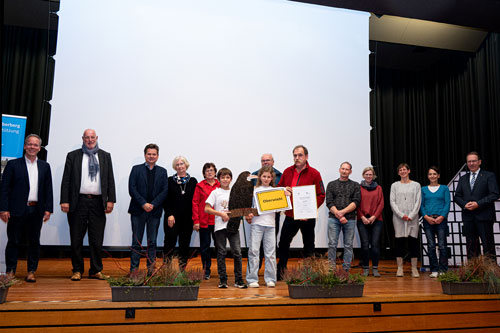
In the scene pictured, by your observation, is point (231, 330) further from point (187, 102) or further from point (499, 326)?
point (187, 102)

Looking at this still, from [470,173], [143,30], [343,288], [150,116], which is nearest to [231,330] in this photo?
[343,288]

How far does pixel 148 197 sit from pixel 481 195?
3583 millimetres

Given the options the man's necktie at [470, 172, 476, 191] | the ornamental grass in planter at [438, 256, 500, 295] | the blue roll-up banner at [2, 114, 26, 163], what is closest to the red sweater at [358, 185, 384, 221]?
the man's necktie at [470, 172, 476, 191]

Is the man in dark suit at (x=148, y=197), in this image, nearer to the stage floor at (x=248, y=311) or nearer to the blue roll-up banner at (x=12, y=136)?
the stage floor at (x=248, y=311)

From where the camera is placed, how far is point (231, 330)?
2.77m

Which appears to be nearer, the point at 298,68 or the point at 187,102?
the point at 187,102

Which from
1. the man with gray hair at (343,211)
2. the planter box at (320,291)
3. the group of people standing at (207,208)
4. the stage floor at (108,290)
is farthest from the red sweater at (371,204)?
the planter box at (320,291)

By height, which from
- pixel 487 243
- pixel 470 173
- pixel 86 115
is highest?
pixel 86 115

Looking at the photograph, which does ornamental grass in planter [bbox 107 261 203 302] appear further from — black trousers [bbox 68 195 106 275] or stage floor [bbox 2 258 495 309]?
black trousers [bbox 68 195 106 275]

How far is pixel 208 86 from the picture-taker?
5.38 meters

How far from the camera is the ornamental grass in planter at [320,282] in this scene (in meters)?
2.99

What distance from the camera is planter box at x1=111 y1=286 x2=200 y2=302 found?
2709 millimetres

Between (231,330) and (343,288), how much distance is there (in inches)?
33.6

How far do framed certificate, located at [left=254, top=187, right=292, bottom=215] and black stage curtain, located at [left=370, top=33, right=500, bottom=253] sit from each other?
3145 mm
